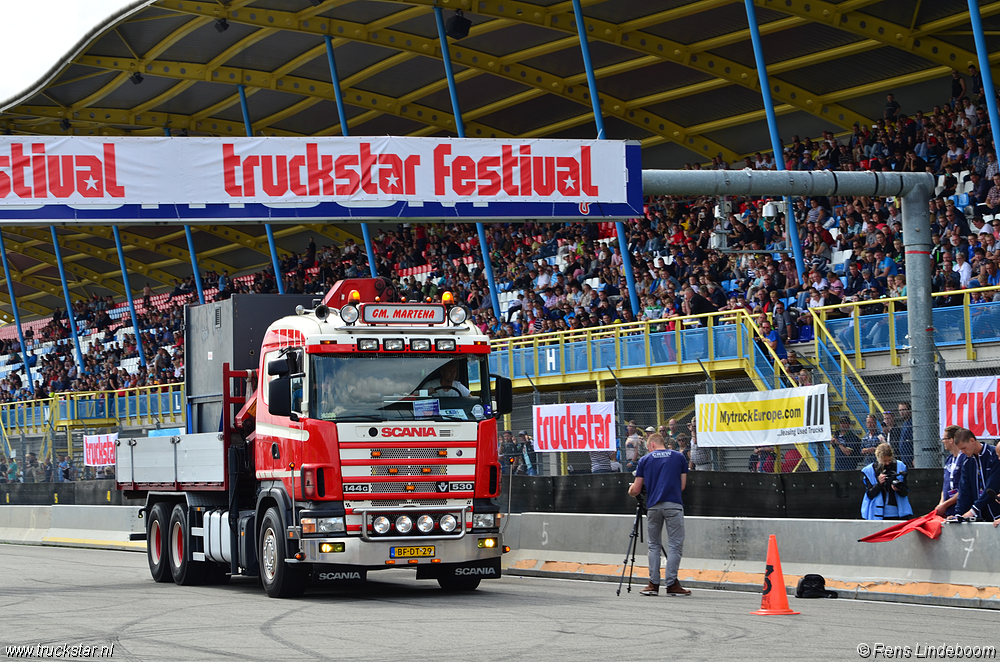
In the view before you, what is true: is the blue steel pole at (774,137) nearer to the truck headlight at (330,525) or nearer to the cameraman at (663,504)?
the cameraman at (663,504)

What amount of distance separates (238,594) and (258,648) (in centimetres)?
537

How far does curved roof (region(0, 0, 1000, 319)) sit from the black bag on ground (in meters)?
17.8

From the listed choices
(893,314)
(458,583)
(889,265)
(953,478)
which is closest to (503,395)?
(458,583)

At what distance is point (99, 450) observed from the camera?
31.8 metres

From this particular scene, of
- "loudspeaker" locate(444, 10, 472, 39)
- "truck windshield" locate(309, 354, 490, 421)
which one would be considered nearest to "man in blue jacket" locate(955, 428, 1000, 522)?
"truck windshield" locate(309, 354, 490, 421)

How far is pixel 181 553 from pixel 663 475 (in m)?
6.61

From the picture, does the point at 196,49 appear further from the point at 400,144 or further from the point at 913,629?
the point at 913,629

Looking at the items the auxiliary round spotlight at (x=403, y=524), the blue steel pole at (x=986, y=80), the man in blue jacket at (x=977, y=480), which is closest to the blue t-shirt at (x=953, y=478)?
the man in blue jacket at (x=977, y=480)

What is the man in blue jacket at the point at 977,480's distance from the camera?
1269cm

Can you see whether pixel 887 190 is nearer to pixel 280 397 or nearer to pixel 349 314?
pixel 349 314

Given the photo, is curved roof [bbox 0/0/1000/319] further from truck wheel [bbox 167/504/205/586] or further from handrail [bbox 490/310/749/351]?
truck wheel [bbox 167/504/205/586]

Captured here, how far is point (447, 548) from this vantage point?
13875mm

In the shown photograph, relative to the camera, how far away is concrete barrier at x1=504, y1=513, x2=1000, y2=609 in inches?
501

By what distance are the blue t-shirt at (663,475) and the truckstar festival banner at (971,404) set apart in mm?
3321
